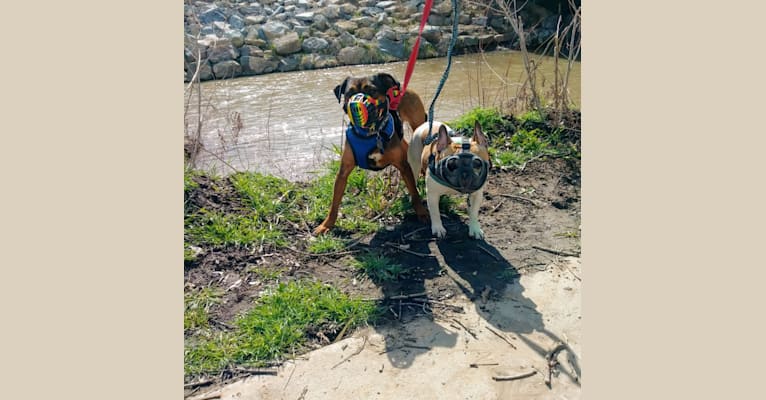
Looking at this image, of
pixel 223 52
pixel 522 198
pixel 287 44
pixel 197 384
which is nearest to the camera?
pixel 197 384

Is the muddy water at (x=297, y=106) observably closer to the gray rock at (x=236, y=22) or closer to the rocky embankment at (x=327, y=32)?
the rocky embankment at (x=327, y=32)

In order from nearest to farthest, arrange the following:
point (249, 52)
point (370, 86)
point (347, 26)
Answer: point (370, 86) → point (249, 52) → point (347, 26)

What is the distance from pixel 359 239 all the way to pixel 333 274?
60 centimetres

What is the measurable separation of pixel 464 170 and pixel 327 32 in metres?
11.5

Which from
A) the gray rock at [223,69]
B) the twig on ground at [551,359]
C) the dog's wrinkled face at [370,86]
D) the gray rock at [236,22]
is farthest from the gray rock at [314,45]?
the twig on ground at [551,359]

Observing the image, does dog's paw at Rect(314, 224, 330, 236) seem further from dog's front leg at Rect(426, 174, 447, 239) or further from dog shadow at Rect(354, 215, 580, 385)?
dog's front leg at Rect(426, 174, 447, 239)

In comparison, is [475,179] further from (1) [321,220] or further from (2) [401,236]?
(1) [321,220]

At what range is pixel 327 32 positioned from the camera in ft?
48.0

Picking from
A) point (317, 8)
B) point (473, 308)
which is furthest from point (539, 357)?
point (317, 8)

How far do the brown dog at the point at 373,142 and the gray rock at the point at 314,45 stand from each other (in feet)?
30.6

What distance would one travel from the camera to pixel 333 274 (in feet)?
14.8

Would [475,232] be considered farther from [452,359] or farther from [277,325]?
[277,325]

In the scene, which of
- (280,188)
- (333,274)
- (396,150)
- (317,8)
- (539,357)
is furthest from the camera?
(317,8)

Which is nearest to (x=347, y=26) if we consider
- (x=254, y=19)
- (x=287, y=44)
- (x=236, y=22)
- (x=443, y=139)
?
(x=287, y=44)
